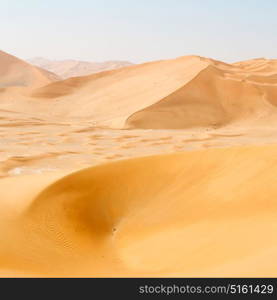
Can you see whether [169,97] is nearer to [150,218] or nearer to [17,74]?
[150,218]

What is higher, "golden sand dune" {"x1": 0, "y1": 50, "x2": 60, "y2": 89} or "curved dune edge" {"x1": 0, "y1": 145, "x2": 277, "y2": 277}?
"curved dune edge" {"x1": 0, "y1": 145, "x2": 277, "y2": 277}

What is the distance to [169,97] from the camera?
20.6 meters

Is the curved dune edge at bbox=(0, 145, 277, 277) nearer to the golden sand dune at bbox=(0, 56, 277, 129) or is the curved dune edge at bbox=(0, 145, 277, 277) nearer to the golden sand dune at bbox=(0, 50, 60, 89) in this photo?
the golden sand dune at bbox=(0, 56, 277, 129)

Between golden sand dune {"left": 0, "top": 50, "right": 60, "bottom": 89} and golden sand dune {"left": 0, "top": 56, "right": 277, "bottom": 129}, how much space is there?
14.6m

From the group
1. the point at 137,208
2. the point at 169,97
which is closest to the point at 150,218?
the point at 137,208

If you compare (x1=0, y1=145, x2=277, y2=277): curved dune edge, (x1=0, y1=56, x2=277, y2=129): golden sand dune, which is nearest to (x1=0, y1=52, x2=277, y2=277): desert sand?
(x1=0, y1=145, x2=277, y2=277): curved dune edge

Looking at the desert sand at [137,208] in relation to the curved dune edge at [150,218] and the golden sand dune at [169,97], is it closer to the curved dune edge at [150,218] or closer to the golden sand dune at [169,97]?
the curved dune edge at [150,218]

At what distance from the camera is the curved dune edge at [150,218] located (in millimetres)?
4188

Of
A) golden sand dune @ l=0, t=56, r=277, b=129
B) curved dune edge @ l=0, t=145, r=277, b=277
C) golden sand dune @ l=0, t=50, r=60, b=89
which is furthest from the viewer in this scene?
golden sand dune @ l=0, t=50, r=60, b=89

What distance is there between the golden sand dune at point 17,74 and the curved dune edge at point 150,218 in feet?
113

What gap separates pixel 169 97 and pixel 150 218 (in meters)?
15.1

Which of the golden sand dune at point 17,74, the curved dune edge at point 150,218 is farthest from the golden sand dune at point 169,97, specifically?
the golden sand dune at point 17,74

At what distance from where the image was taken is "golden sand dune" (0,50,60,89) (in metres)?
41.3
